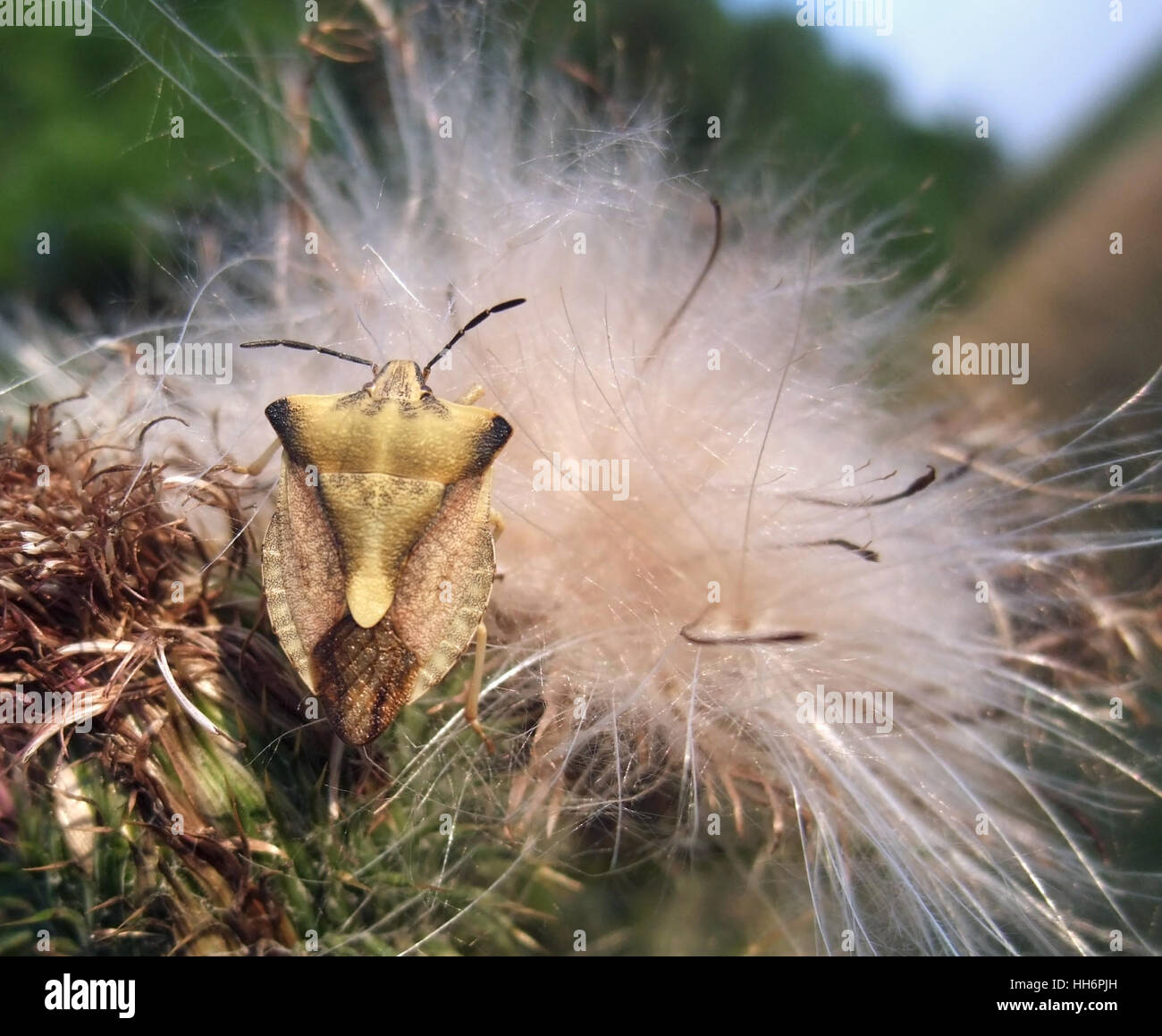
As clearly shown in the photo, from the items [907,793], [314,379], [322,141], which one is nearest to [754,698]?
[907,793]

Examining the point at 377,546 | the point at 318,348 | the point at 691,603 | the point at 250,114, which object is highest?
the point at 250,114

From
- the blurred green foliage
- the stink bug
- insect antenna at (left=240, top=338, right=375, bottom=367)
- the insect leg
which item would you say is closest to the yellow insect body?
the stink bug

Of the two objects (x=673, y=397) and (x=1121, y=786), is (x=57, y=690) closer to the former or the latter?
(x=673, y=397)

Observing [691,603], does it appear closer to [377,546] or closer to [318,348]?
[377,546]

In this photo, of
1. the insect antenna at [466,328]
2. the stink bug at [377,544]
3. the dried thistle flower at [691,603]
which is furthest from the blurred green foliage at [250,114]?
the stink bug at [377,544]

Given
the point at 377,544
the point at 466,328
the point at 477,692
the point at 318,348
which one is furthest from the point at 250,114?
the point at 477,692

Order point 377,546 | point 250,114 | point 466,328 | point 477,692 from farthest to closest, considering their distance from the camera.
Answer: point 250,114 → point 466,328 → point 477,692 → point 377,546

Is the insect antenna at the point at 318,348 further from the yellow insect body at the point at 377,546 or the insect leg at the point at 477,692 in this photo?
the insect leg at the point at 477,692
